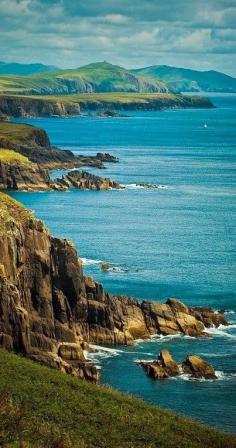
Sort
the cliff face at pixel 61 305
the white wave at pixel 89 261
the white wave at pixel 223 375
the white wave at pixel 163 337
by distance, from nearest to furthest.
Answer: the white wave at pixel 223 375 → the cliff face at pixel 61 305 → the white wave at pixel 163 337 → the white wave at pixel 89 261

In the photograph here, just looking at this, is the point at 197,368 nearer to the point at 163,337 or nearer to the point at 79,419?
the point at 163,337

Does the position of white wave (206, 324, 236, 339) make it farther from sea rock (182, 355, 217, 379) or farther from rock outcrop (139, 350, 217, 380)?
sea rock (182, 355, 217, 379)

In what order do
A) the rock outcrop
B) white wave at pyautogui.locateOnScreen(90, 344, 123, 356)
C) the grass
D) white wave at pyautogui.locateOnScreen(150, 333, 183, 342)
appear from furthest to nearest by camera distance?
white wave at pyautogui.locateOnScreen(150, 333, 183, 342) → the grass → white wave at pyautogui.locateOnScreen(90, 344, 123, 356) → the rock outcrop

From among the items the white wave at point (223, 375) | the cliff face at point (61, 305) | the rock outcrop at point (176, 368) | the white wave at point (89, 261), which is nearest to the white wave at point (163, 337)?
the cliff face at point (61, 305)

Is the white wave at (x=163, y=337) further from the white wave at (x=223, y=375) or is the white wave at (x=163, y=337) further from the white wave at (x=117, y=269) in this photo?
the white wave at (x=117, y=269)

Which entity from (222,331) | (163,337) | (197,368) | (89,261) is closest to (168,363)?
(197,368)

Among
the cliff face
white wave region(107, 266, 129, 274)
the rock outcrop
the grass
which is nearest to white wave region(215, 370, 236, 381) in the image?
the rock outcrop
